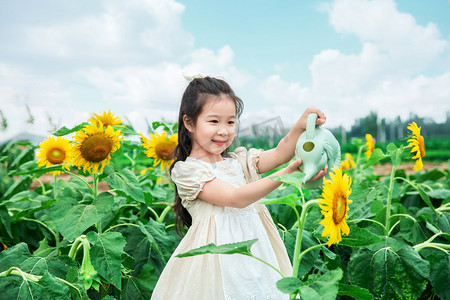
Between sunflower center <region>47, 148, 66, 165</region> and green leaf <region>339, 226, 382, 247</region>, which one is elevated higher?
sunflower center <region>47, 148, 66, 165</region>

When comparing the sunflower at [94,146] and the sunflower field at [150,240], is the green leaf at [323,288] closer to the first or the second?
the sunflower field at [150,240]

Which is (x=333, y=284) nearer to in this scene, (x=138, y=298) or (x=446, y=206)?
(x=138, y=298)

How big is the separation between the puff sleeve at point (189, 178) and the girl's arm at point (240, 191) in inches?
0.6

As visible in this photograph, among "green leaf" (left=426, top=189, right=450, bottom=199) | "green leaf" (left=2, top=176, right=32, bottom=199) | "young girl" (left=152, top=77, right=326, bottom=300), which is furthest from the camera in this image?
"green leaf" (left=2, top=176, right=32, bottom=199)

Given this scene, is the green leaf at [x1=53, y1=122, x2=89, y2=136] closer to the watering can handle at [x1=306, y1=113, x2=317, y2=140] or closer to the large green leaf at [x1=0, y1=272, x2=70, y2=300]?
the large green leaf at [x1=0, y1=272, x2=70, y2=300]

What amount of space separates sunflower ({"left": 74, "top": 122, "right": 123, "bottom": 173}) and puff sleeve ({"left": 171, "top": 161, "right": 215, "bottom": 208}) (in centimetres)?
32

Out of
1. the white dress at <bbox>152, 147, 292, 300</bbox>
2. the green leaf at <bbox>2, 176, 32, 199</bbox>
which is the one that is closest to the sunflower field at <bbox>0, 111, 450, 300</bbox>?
the white dress at <bbox>152, 147, 292, 300</bbox>

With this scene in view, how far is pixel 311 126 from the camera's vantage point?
1.12 meters

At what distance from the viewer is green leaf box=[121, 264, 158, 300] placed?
4.68 feet

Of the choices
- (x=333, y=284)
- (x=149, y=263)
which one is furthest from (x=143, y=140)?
(x=333, y=284)

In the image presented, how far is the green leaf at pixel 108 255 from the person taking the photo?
1.28m

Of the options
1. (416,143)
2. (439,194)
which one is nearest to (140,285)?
(416,143)

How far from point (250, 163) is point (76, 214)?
0.58 meters

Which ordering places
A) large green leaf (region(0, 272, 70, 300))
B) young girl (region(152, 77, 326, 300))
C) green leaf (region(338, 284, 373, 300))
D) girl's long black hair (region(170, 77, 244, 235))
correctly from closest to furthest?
green leaf (region(338, 284, 373, 300)) < large green leaf (region(0, 272, 70, 300)) < young girl (region(152, 77, 326, 300)) < girl's long black hair (region(170, 77, 244, 235))
